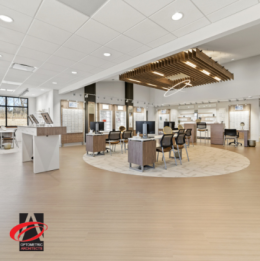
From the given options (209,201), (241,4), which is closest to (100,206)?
(209,201)

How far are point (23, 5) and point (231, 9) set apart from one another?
377cm

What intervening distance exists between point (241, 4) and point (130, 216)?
4049 millimetres

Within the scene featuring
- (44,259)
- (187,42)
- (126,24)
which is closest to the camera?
(44,259)

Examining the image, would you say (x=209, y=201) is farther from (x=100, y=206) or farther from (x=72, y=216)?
(x=72, y=216)

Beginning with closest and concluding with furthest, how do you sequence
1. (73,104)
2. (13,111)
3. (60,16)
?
(60,16) → (73,104) → (13,111)

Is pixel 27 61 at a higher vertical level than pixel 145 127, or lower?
higher

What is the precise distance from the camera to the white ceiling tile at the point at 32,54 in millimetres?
4801

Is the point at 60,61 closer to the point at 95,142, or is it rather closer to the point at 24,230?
the point at 95,142

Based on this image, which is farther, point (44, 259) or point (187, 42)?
point (187, 42)

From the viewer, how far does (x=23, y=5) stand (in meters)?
2.97

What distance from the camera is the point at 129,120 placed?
44.6 feet

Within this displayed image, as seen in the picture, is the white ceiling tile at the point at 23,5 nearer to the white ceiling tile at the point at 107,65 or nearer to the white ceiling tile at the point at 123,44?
the white ceiling tile at the point at 123,44

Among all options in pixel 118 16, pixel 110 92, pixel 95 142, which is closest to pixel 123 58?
pixel 118 16

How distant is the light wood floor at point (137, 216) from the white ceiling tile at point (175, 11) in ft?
11.3
